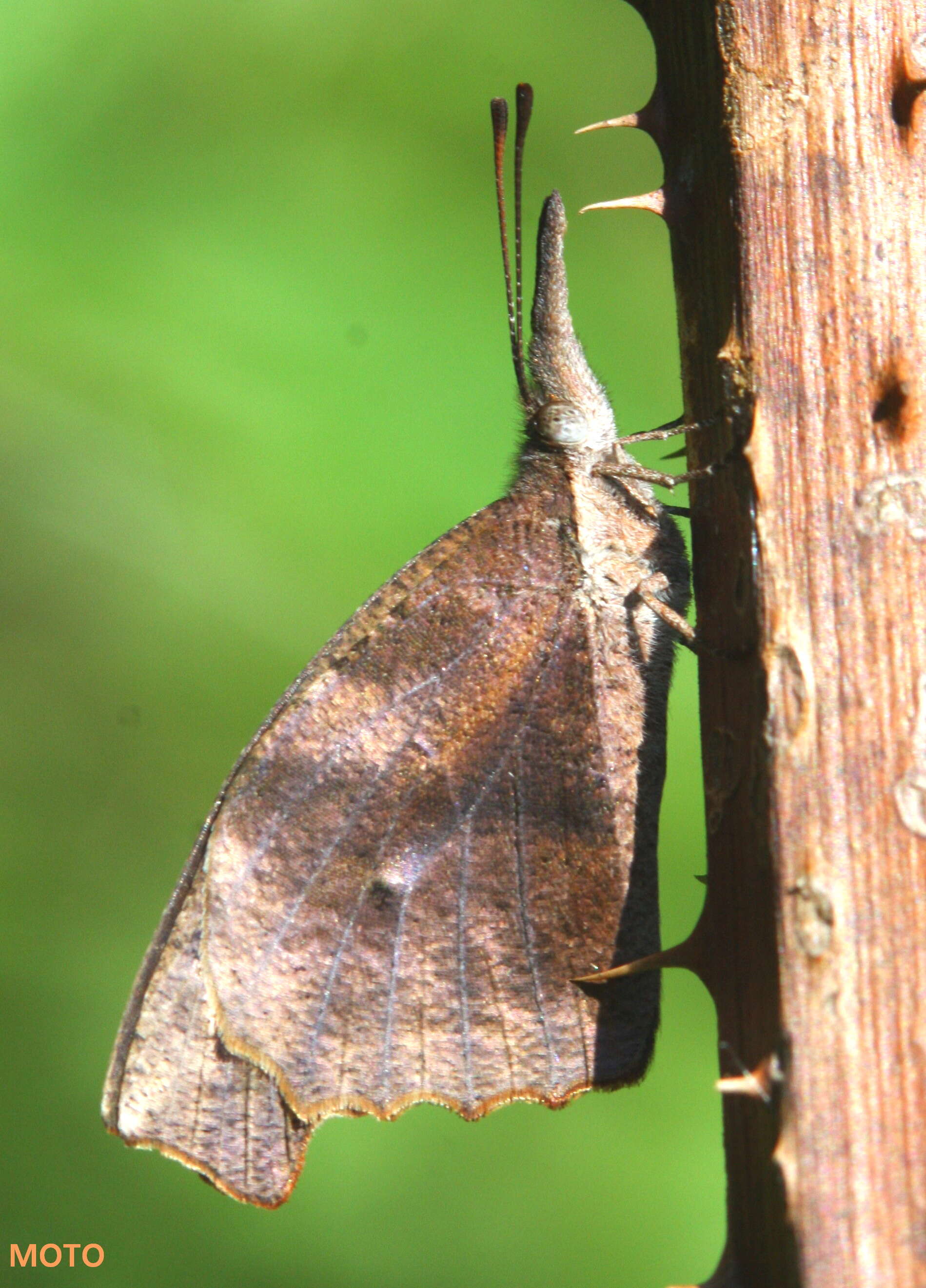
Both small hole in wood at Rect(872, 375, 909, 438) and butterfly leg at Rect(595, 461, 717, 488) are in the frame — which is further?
butterfly leg at Rect(595, 461, 717, 488)

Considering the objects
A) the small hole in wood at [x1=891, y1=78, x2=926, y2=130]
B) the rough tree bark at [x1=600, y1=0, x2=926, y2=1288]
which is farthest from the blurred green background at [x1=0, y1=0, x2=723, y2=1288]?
the small hole in wood at [x1=891, y1=78, x2=926, y2=130]

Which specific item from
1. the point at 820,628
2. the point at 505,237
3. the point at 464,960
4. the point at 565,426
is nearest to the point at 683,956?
the point at 820,628

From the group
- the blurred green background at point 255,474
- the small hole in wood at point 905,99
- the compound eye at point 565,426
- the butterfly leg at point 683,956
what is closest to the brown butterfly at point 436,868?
the compound eye at point 565,426

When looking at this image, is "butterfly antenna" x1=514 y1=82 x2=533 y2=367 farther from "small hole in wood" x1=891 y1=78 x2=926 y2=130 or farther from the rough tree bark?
"small hole in wood" x1=891 y1=78 x2=926 y2=130

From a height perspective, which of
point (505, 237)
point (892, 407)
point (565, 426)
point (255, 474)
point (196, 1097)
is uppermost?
point (505, 237)

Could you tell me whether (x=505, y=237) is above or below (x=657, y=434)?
above

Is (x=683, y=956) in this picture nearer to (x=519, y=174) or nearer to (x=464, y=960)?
(x=464, y=960)
